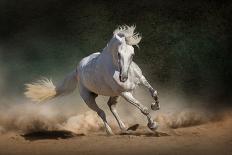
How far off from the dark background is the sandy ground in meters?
1.93

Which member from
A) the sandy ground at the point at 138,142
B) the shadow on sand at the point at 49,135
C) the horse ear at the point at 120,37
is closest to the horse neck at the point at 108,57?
the horse ear at the point at 120,37

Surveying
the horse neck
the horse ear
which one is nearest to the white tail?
the horse neck

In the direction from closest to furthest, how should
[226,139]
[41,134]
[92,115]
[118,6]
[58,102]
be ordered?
1. [226,139]
2. [41,134]
3. [92,115]
4. [58,102]
5. [118,6]

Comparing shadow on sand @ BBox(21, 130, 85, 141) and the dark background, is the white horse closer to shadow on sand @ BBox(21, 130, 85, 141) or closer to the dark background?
shadow on sand @ BBox(21, 130, 85, 141)

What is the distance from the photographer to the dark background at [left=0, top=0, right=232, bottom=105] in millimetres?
10203

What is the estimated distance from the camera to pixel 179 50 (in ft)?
34.1

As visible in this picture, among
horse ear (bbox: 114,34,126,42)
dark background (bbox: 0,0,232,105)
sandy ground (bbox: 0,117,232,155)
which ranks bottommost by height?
sandy ground (bbox: 0,117,232,155)

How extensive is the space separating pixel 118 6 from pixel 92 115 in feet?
8.45

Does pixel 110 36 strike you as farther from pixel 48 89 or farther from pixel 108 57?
pixel 108 57

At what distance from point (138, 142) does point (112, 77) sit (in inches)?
39.7

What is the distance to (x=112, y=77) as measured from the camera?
287 inches

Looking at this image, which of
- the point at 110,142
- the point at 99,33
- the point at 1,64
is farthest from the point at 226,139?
the point at 1,64

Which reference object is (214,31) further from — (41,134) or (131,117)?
(41,134)

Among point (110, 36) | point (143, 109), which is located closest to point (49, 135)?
point (143, 109)
